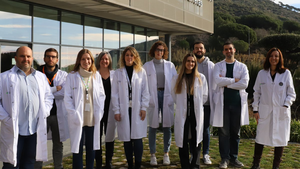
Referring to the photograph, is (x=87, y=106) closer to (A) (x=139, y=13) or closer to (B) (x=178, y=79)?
(B) (x=178, y=79)

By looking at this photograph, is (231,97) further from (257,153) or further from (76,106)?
(76,106)

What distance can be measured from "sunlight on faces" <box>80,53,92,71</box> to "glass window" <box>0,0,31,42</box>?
5.94 m

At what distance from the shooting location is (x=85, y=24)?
42.3ft

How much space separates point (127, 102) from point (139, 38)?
11.9 m

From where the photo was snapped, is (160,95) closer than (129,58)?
No

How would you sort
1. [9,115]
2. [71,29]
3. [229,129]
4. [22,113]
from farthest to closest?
[71,29] → [229,129] → [22,113] → [9,115]

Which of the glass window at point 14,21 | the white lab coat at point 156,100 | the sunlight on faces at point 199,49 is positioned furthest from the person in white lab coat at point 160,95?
the glass window at point 14,21

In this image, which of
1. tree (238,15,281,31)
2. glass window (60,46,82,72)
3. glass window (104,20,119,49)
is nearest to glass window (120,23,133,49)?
glass window (104,20,119,49)

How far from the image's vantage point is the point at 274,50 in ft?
17.7

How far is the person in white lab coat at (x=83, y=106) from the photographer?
4.49 metres

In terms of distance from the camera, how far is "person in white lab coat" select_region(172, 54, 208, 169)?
17.0 ft

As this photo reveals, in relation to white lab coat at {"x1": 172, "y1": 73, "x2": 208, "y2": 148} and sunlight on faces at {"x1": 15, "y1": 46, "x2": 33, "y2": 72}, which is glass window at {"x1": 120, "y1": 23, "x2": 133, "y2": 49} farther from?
sunlight on faces at {"x1": 15, "y1": 46, "x2": 33, "y2": 72}

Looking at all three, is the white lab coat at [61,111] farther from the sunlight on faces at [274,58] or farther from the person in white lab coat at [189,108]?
the sunlight on faces at [274,58]

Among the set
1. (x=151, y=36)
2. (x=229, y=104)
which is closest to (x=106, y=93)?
(x=229, y=104)
